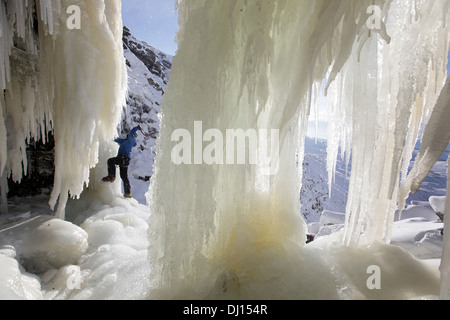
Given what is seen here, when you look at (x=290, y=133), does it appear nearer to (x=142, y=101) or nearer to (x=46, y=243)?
(x=46, y=243)

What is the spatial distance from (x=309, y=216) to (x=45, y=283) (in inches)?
955

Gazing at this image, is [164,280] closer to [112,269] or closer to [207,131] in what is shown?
[112,269]

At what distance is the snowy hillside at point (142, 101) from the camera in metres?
12.8

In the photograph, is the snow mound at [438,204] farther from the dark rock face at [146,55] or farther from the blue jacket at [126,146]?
the dark rock face at [146,55]

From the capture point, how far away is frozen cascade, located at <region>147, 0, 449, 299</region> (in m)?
1.62

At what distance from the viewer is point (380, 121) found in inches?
72.8

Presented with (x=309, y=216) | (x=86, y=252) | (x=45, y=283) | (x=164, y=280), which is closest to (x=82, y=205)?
(x=86, y=252)

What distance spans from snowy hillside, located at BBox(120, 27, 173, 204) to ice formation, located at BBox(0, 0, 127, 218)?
7325 mm

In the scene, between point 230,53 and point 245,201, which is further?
point 245,201

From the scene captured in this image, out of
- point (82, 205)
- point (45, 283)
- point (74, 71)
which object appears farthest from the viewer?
point (82, 205)

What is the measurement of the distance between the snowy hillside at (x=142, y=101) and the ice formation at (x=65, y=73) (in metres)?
7.32

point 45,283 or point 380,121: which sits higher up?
point 380,121

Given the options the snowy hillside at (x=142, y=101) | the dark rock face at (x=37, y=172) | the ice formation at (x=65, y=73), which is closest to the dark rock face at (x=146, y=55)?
the snowy hillside at (x=142, y=101)
